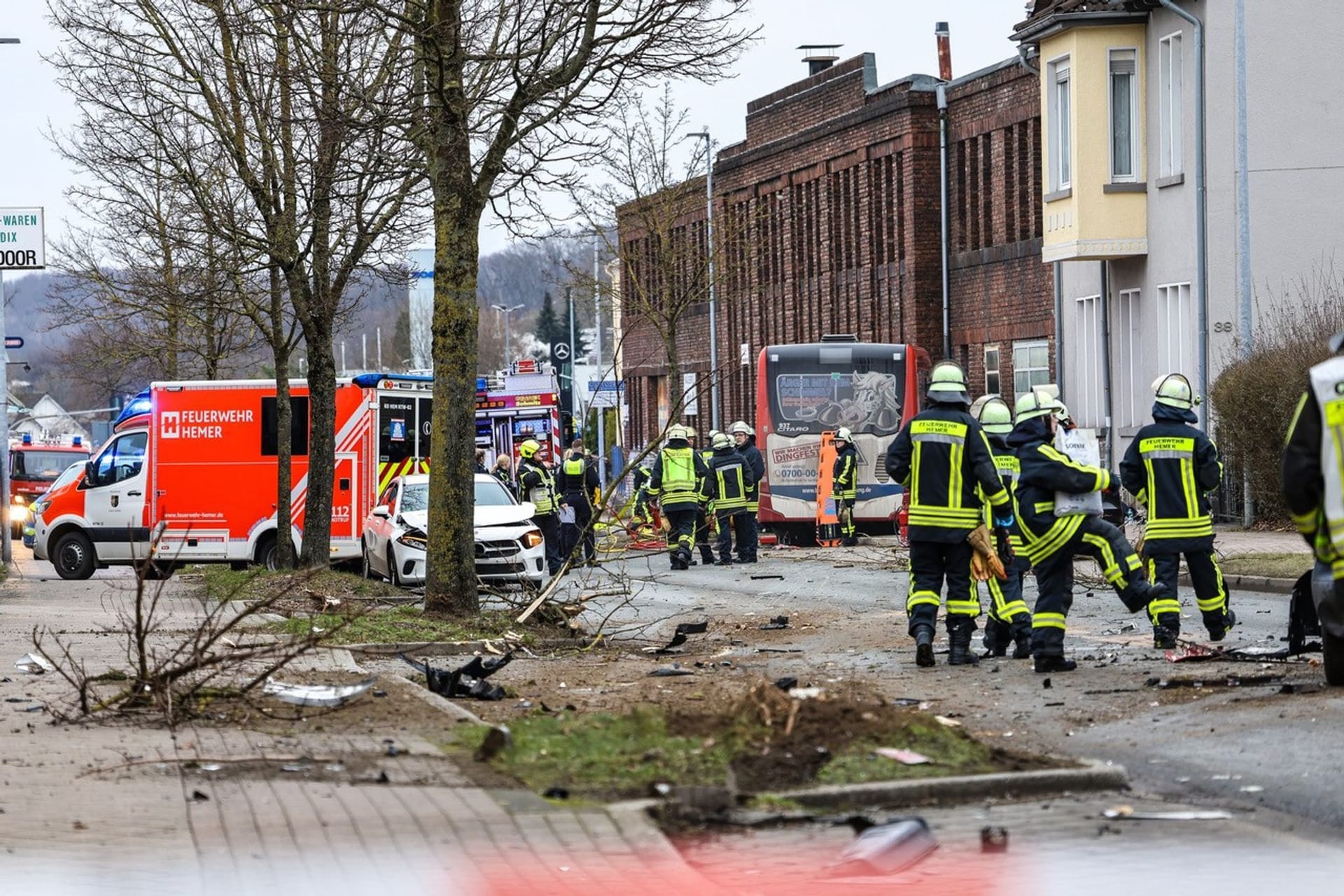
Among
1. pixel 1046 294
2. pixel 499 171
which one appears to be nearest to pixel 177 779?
pixel 499 171

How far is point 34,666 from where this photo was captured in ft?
42.9

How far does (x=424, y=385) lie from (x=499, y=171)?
12528 millimetres

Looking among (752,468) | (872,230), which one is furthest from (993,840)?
(872,230)

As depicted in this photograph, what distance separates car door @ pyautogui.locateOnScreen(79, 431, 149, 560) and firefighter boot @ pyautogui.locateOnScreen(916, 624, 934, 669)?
57.5 feet

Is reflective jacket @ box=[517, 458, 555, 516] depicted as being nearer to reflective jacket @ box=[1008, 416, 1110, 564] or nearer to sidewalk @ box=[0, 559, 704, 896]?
reflective jacket @ box=[1008, 416, 1110, 564]

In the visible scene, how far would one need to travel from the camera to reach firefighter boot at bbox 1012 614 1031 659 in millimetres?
13453

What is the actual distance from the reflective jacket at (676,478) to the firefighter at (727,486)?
15.4 inches

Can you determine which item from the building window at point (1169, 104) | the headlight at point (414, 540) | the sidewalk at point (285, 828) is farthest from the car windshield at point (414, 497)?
the sidewalk at point (285, 828)

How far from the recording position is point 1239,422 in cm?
2642

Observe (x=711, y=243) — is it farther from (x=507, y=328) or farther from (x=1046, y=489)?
(x=507, y=328)

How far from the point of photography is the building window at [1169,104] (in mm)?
31547

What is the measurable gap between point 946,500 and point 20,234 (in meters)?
18.6

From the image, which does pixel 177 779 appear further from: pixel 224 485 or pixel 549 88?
pixel 224 485

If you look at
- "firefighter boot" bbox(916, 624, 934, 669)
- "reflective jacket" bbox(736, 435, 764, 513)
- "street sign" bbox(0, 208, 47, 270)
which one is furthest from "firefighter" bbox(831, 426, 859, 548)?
"firefighter boot" bbox(916, 624, 934, 669)
